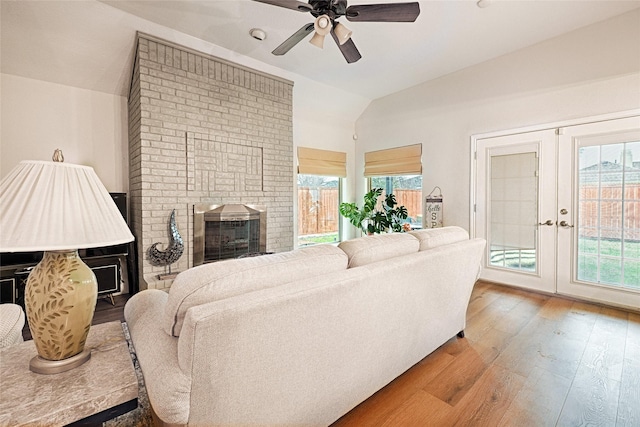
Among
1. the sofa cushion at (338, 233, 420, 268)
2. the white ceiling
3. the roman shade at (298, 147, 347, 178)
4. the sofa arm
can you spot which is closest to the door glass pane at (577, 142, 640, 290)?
the white ceiling

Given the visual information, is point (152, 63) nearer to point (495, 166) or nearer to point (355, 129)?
point (355, 129)

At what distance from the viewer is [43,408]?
0.74 m

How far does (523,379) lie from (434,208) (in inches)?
119

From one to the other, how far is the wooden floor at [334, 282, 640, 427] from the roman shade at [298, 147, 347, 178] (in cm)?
349

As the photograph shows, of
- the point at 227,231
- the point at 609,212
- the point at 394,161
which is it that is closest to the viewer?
the point at 609,212

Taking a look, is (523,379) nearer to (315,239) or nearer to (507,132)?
(507,132)

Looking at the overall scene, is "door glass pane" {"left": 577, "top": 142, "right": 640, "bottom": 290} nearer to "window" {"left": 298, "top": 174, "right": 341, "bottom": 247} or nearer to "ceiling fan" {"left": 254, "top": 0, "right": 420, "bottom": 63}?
"ceiling fan" {"left": 254, "top": 0, "right": 420, "bottom": 63}

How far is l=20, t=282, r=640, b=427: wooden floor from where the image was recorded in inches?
59.7

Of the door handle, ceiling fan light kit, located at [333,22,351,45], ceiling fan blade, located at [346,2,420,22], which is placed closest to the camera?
ceiling fan blade, located at [346,2,420,22]

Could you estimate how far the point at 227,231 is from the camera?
3887 mm

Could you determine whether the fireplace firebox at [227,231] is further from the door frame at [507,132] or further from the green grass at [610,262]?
the green grass at [610,262]

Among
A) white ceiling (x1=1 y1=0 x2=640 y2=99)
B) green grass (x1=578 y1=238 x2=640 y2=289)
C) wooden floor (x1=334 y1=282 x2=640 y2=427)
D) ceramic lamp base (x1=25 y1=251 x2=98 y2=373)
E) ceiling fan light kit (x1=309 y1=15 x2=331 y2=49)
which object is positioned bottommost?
wooden floor (x1=334 y1=282 x2=640 y2=427)

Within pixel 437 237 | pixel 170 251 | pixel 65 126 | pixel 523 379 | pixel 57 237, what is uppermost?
pixel 65 126

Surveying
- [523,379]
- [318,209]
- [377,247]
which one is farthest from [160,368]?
[318,209]
